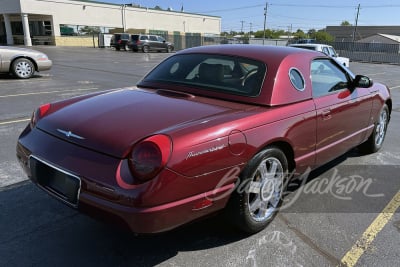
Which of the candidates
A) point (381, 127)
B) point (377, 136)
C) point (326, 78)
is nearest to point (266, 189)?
point (326, 78)

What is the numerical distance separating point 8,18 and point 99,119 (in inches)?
1777

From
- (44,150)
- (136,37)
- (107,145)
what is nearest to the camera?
(107,145)

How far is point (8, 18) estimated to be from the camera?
4128cm

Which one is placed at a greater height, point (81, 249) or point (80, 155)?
point (80, 155)

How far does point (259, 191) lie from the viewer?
3.20 m

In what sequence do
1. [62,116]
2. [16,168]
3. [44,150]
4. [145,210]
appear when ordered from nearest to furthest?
[145,210]
[44,150]
[62,116]
[16,168]

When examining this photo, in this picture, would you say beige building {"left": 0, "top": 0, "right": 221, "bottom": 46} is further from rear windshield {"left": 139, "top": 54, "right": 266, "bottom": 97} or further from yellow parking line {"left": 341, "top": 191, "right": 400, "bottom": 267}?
yellow parking line {"left": 341, "top": 191, "right": 400, "bottom": 267}

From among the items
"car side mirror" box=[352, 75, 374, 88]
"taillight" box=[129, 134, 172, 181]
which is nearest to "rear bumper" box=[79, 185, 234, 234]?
"taillight" box=[129, 134, 172, 181]

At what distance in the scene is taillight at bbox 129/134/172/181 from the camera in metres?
2.38

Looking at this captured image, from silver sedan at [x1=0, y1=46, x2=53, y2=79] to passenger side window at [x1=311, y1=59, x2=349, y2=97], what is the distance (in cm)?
1028

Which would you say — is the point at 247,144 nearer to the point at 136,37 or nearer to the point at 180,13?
the point at 136,37

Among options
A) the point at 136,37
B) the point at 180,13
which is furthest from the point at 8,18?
the point at 180,13

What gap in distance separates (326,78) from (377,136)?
1914mm

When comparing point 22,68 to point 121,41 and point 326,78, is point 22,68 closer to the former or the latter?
point 326,78
